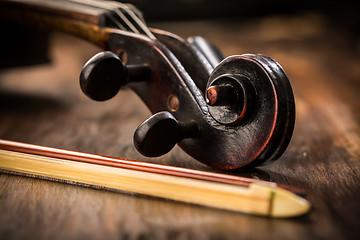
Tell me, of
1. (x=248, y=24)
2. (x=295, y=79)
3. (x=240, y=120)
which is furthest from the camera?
(x=248, y=24)

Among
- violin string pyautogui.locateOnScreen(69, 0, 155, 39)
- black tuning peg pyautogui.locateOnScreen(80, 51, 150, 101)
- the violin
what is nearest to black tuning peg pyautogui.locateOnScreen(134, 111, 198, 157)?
the violin

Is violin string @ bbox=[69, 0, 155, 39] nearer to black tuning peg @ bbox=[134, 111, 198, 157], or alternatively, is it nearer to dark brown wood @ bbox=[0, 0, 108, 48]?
dark brown wood @ bbox=[0, 0, 108, 48]

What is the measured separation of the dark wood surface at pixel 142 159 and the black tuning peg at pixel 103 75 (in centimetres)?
18

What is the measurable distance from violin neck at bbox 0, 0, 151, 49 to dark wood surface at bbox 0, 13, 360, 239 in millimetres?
265

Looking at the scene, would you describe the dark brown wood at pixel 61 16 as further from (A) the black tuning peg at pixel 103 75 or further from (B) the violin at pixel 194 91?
(A) the black tuning peg at pixel 103 75

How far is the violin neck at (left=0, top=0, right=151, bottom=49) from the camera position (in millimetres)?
1067

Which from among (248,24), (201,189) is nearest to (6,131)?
(201,189)

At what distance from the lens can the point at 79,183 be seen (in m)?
0.76

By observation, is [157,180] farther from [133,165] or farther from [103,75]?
[103,75]

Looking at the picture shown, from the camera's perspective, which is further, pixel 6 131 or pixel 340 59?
pixel 340 59

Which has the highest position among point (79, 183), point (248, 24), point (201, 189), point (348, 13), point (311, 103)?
point (201, 189)

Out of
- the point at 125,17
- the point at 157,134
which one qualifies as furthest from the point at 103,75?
the point at 125,17

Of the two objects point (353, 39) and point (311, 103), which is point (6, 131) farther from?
point (353, 39)

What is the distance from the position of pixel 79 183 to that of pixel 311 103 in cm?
102
